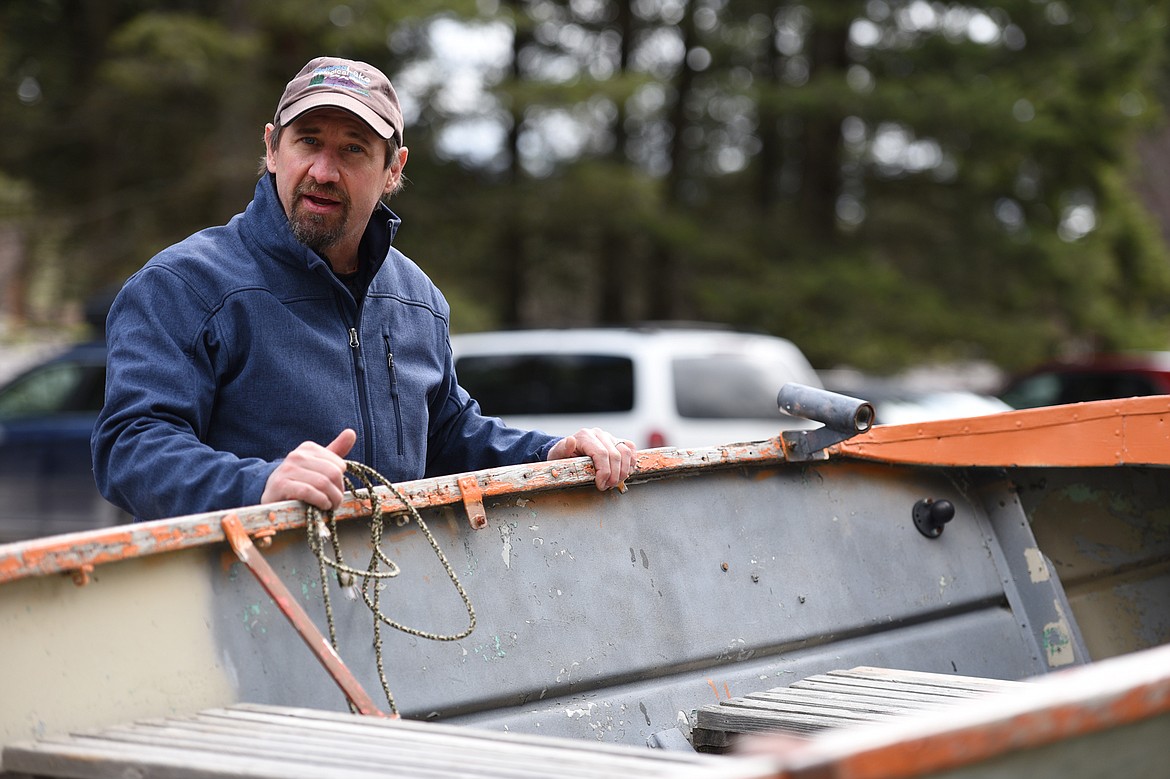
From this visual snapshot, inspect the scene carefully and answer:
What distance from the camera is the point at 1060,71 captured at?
16641 millimetres

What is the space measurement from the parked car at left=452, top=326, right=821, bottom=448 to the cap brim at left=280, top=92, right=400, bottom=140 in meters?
6.17

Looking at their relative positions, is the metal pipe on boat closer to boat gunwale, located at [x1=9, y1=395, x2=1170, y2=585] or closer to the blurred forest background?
boat gunwale, located at [x1=9, y1=395, x2=1170, y2=585]

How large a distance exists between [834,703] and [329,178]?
165 centimetres

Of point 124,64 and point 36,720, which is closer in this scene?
point 36,720

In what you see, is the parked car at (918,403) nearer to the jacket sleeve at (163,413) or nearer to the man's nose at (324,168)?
the man's nose at (324,168)

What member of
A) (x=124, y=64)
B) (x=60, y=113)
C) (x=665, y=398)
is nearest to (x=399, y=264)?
(x=665, y=398)

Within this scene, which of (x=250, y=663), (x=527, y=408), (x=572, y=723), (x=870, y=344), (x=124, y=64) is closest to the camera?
(x=250, y=663)

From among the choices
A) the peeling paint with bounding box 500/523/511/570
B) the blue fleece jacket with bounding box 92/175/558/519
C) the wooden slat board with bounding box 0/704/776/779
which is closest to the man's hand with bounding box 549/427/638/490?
the peeling paint with bounding box 500/523/511/570

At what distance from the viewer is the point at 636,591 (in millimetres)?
3533

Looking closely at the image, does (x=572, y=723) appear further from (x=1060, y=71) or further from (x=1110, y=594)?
(x=1060, y=71)

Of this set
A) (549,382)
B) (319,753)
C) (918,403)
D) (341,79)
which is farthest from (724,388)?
(319,753)

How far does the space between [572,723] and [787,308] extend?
45.4 feet

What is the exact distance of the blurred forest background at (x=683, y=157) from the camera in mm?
13883

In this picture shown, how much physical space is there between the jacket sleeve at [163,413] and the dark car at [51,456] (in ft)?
26.2
